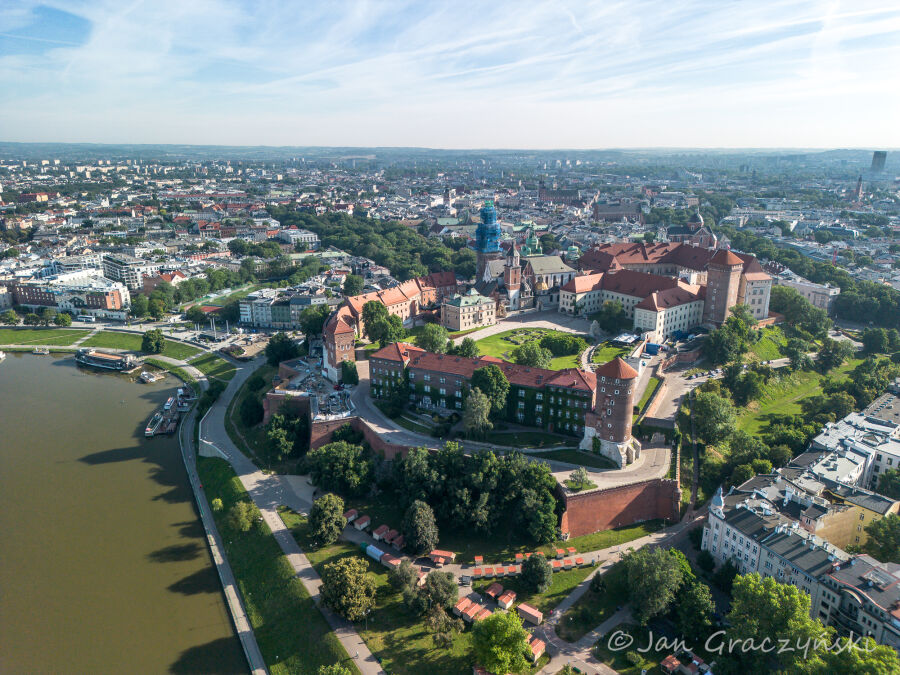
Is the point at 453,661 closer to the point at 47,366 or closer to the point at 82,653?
the point at 82,653

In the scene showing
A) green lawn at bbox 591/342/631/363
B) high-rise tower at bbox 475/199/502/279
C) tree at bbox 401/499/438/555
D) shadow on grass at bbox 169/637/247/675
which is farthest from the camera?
high-rise tower at bbox 475/199/502/279

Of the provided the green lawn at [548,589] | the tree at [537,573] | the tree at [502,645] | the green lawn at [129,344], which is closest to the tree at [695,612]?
the green lawn at [548,589]

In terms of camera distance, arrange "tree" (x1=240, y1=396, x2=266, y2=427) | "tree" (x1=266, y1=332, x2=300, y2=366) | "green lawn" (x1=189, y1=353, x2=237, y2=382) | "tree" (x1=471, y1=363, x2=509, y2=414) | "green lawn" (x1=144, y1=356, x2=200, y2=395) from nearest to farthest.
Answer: "tree" (x1=471, y1=363, x2=509, y2=414)
"tree" (x1=240, y1=396, x2=266, y2=427)
"tree" (x1=266, y1=332, x2=300, y2=366)
"green lawn" (x1=144, y1=356, x2=200, y2=395)
"green lawn" (x1=189, y1=353, x2=237, y2=382)

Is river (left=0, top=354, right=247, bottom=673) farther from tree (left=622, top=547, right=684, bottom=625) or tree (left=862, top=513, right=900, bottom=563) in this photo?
tree (left=862, top=513, right=900, bottom=563)

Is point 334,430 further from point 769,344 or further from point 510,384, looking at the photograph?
point 769,344

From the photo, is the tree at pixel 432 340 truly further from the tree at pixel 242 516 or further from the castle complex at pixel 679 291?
the tree at pixel 242 516

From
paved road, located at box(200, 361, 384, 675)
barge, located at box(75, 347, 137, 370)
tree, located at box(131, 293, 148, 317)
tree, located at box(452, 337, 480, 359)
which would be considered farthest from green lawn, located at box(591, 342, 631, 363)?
tree, located at box(131, 293, 148, 317)

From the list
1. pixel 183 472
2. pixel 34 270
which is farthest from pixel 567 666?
pixel 34 270
